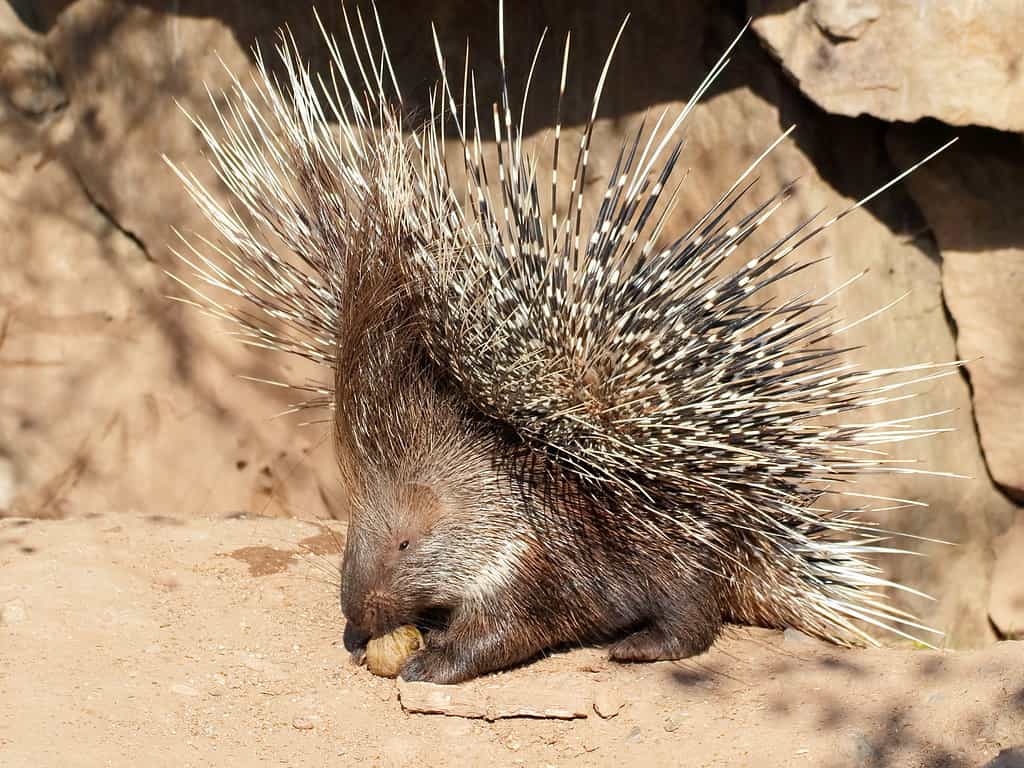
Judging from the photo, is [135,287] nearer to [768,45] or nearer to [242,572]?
[242,572]

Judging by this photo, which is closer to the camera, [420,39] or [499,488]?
[499,488]

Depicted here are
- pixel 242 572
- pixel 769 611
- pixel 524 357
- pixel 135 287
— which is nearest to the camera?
pixel 524 357

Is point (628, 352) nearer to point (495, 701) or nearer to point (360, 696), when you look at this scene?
point (495, 701)

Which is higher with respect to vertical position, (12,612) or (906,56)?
(906,56)

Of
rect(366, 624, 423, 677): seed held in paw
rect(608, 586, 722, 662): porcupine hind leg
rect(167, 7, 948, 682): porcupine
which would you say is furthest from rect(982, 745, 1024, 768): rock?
rect(366, 624, 423, 677): seed held in paw

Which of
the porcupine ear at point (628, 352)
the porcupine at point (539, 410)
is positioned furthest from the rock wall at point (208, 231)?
the porcupine ear at point (628, 352)

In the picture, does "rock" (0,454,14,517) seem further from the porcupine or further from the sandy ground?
the porcupine

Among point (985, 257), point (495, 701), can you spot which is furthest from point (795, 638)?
point (985, 257)

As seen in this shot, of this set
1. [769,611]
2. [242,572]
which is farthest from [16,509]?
[769,611]
